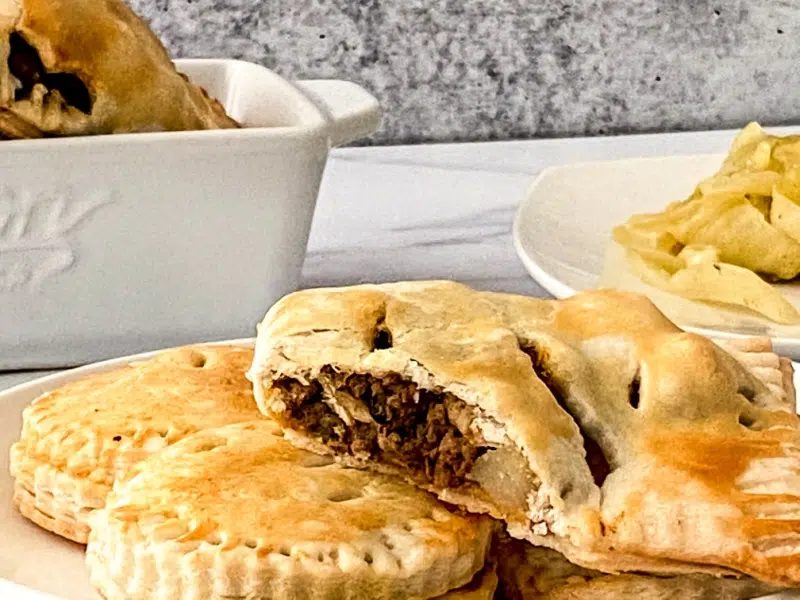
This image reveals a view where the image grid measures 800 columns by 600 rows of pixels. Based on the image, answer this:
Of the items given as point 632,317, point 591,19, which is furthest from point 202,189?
point 591,19

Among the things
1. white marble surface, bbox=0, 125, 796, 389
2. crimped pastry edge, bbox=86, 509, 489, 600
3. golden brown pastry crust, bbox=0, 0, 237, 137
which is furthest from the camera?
white marble surface, bbox=0, 125, 796, 389

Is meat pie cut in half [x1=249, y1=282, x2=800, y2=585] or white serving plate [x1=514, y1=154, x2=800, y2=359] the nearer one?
meat pie cut in half [x1=249, y1=282, x2=800, y2=585]

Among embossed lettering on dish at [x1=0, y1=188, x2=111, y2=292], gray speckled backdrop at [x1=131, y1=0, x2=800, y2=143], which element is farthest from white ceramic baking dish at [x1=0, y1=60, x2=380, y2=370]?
gray speckled backdrop at [x1=131, y1=0, x2=800, y2=143]

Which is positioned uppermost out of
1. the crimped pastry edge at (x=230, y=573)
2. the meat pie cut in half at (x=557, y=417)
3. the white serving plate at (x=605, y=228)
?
the meat pie cut in half at (x=557, y=417)

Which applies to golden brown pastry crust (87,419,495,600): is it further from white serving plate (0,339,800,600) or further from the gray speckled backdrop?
the gray speckled backdrop

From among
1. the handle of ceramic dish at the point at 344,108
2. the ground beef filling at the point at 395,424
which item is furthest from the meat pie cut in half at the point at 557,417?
the handle of ceramic dish at the point at 344,108

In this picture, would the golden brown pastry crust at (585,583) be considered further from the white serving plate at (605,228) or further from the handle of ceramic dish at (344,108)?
the handle of ceramic dish at (344,108)

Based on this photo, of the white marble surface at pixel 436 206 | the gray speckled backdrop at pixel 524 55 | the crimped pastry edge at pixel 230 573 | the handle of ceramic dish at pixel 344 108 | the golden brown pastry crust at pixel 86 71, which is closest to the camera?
the crimped pastry edge at pixel 230 573

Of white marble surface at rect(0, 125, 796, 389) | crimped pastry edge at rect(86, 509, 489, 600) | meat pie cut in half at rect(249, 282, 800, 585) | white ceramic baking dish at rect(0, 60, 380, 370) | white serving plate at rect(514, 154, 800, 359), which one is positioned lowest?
white marble surface at rect(0, 125, 796, 389)
